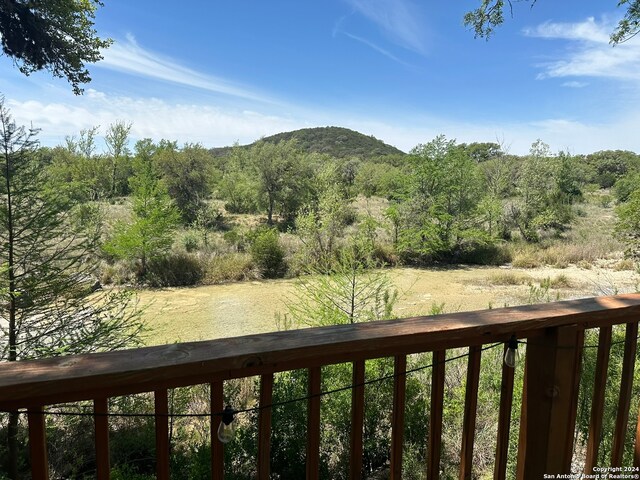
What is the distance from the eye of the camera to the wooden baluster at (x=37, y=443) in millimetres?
838

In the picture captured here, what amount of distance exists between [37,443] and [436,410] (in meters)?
1.02

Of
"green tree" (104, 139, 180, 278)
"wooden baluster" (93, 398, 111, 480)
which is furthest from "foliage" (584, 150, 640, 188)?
"wooden baluster" (93, 398, 111, 480)

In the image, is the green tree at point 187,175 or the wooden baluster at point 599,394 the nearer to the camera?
the wooden baluster at point 599,394

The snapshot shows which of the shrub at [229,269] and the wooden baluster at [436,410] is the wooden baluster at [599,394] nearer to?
the wooden baluster at [436,410]

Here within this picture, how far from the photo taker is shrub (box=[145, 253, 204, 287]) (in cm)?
1259

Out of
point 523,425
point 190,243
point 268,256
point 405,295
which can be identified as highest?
point 523,425

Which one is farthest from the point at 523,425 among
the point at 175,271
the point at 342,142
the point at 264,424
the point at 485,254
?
the point at 342,142

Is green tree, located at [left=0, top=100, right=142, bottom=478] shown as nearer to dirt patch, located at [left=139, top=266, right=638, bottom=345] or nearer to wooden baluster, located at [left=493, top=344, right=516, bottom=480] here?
dirt patch, located at [left=139, top=266, right=638, bottom=345]

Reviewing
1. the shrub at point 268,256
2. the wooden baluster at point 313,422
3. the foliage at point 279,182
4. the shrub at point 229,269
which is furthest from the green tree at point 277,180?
the wooden baluster at point 313,422

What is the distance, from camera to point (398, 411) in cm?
120

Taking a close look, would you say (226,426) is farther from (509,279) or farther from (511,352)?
(509,279)

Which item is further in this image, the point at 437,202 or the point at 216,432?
the point at 437,202

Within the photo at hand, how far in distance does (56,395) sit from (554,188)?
73.1 feet

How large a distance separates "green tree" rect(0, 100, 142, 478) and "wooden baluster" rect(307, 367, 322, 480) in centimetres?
351
